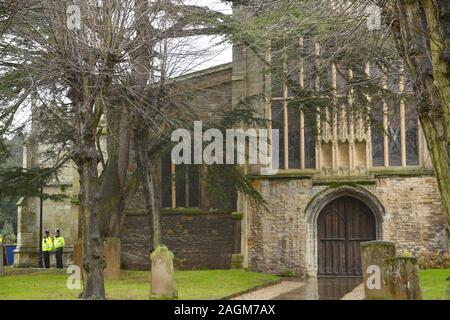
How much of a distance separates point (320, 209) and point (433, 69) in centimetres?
1361

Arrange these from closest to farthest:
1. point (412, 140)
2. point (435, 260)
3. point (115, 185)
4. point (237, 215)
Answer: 1. point (115, 185)
2. point (435, 260)
3. point (412, 140)
4. point (237, 215)

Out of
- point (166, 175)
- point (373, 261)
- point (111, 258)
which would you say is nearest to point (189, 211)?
point (166, 175)

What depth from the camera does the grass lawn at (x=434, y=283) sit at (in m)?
12.8

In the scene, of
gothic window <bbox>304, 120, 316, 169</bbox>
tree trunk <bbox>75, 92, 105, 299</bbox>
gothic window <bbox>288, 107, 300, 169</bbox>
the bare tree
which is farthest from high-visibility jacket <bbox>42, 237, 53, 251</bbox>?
tree trunk <bbox>75, 92, 105, 299</bbox>

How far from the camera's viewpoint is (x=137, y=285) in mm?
16516

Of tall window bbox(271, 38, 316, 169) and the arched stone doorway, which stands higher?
tall window bbox(271, 38, 316, 169)

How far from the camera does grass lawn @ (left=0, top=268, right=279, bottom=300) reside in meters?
14.3

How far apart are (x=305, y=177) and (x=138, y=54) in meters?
9.27

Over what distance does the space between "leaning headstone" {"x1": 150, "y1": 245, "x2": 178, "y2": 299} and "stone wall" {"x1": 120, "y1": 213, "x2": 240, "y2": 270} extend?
9.97 meters

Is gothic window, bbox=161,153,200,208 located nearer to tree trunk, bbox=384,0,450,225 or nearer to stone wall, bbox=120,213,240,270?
stone wall, bbox=120,213,240,270

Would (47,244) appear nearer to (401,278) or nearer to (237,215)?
(237,215)

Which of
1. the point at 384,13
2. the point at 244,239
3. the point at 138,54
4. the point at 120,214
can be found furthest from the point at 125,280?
the point at 384,13

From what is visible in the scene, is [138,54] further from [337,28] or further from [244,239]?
[244,239]

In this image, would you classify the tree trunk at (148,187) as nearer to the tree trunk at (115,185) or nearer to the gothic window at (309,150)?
the tree trunk at (115,185)
